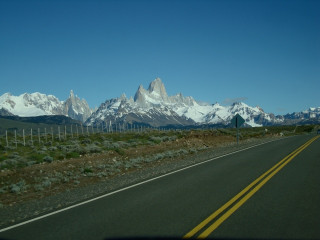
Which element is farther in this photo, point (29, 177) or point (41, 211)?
point (29, 177)

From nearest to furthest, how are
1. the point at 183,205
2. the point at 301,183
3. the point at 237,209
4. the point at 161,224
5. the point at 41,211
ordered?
the point at 161,224 < the point at 237,209 < the point at 183,205 < the point at 41,211 < the point at 301,183

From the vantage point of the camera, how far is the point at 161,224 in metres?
7.20

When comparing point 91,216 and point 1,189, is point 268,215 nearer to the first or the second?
point 91,216

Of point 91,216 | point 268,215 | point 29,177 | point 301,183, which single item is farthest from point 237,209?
point 29,177

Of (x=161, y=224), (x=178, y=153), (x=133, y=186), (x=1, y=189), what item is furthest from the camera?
(x=178, y=153)

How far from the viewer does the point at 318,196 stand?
936cm

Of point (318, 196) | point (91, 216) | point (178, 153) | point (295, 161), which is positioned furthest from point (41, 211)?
point (178, 153)

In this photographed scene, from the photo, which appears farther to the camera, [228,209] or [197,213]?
[228,209]

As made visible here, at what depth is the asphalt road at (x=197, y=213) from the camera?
6.68 meters

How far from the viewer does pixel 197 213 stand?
7949 mm

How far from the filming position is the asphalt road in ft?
21.9

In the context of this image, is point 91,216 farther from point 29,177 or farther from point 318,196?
point 29,177

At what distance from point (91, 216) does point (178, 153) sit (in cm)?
1896

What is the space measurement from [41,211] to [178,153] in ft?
58.8
